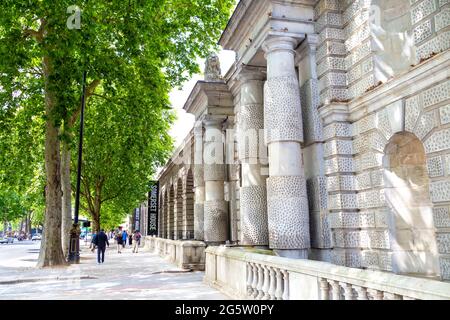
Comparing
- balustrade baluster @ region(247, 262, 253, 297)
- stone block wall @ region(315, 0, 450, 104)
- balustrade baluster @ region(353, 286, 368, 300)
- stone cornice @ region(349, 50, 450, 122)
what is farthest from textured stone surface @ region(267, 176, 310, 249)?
balustrade baluster @ region(353, 286, 368, 300)

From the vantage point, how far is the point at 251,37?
11.1m

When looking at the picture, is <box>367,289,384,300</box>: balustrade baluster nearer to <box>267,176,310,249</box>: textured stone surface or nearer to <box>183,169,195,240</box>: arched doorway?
<box>267,176,310,249</box>: textured stone surface

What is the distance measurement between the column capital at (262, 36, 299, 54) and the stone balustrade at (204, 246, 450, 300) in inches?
190

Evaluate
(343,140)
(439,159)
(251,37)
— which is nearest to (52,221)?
(251,37)

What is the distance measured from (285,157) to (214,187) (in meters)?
6.38

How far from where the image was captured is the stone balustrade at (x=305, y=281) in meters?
3.81

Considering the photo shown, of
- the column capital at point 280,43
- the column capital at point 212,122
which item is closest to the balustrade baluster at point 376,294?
the column capital at point 280,43

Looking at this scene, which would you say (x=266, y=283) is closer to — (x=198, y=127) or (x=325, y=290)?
(x=325, y=290)

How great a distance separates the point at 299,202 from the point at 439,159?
123 inches

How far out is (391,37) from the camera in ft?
27.8

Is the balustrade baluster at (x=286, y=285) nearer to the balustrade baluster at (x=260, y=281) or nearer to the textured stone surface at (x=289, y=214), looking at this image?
the balustrade baluster at (x=260, y=281)
